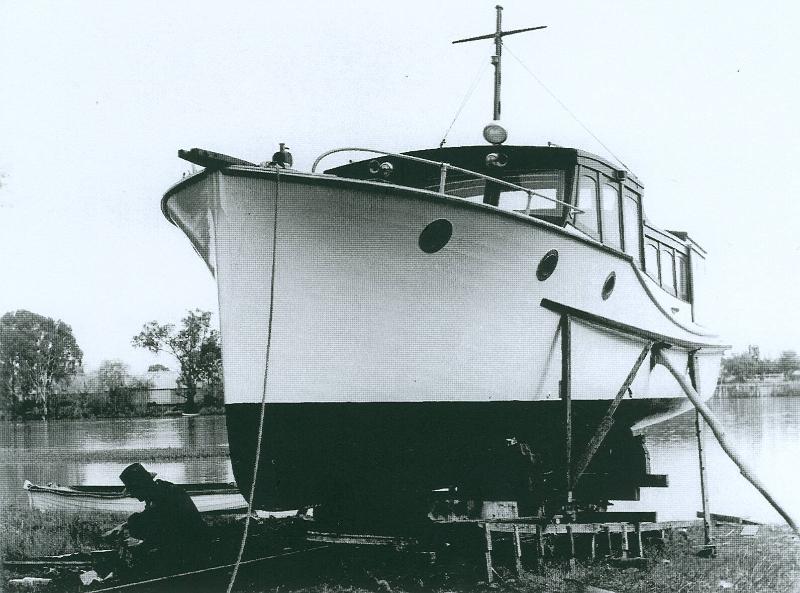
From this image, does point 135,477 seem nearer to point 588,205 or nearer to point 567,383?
point 567,383

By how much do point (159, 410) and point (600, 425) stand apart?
27.9 meters

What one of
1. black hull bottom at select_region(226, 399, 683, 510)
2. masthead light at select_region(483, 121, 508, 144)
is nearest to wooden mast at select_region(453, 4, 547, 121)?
masthead light at select_region(483, 121, 508, 144)

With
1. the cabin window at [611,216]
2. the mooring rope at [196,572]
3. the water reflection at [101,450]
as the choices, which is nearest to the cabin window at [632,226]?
the cabin window at [611,216]

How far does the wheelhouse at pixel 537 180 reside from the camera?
25.1 ft

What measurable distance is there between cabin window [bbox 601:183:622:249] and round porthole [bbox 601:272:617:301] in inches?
15.5

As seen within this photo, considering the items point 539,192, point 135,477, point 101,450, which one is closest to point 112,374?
point 101,450

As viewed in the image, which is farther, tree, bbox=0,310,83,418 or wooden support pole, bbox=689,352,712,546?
tree, bbox=0,310,83,418

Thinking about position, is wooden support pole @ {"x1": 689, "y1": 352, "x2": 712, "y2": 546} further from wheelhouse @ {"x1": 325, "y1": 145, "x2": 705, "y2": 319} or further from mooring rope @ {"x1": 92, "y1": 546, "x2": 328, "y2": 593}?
mooring rope @ {"x1": 92, "y1": 546, "x2": 328, "y2": 593}

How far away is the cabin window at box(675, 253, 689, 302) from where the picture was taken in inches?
465

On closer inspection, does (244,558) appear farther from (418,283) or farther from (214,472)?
(214,472)

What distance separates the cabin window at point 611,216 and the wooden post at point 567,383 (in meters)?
1.40

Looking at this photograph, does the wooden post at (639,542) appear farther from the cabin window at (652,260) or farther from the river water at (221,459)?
the cabin window at (652,260)

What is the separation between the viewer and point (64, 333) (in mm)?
22750

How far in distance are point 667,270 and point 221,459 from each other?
1040 centimetres
